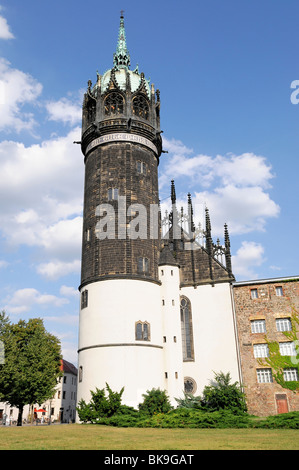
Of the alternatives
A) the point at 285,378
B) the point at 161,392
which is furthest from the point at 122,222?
the point at 285,378

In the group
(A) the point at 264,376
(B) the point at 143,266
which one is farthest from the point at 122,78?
(A) the point at 264,376

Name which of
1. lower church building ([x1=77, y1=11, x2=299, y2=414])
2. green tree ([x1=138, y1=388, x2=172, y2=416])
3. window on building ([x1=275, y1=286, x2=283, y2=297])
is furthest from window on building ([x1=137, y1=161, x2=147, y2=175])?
green tree ([x1=138, y1=388, x2=172, y2=416])

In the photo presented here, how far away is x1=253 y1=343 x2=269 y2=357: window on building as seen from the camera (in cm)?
3441

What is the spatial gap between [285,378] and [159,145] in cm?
2501

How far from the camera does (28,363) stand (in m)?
39.0

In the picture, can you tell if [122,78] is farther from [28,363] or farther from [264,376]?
[264,376]

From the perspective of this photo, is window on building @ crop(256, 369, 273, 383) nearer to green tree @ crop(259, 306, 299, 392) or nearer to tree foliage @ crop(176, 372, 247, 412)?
green tree @ crop(259, 306, 299, 392)

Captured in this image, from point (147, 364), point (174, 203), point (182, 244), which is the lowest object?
point (147, 364)

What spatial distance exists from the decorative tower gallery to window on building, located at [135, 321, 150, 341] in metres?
0.08

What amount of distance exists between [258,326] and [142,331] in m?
10.2

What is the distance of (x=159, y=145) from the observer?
1666 inches
